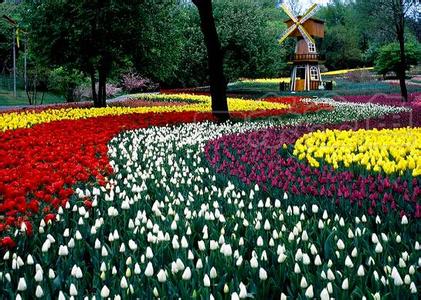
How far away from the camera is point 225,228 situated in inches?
187

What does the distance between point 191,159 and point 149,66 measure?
44.1 feet

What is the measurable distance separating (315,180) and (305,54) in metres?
40.9

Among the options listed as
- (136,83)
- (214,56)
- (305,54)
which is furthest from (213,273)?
(136,83)

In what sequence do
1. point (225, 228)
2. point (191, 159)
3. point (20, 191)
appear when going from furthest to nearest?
point (191, 159) < point (20, 191) < point (225, 228)

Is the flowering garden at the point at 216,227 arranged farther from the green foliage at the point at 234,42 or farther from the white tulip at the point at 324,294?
the green foliage at the point at 234,42

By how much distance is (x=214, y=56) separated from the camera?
14.3m

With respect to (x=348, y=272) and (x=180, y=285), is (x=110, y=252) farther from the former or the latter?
(x=348, y=272)

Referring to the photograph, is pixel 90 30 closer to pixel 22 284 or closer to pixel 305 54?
pixel 22 284

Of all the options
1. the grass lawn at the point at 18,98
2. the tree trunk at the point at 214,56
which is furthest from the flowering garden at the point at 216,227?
the grass lawn at the point at 18,98

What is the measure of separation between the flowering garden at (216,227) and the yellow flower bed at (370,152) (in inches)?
1.5

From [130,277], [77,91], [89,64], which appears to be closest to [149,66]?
[89,64]

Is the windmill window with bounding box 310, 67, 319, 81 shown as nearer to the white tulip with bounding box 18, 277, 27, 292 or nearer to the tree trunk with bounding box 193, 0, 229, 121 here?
the tree trunk with bounding box 193, 0, 229, 121

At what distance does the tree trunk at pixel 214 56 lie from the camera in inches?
544

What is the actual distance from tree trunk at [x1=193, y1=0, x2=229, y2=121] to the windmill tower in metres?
30.8
